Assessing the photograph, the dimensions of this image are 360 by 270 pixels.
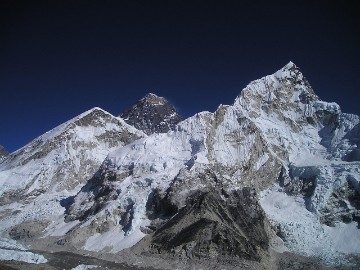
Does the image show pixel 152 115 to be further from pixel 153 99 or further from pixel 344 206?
pixel 344 206

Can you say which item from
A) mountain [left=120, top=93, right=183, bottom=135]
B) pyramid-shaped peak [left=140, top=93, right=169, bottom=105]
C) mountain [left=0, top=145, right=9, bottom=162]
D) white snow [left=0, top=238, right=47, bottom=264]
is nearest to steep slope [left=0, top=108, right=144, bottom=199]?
mountain [left=0, top=145, right=9, bottom=162]

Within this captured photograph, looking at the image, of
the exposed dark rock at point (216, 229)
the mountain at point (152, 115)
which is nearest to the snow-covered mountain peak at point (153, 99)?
the mountain at point (152, 115)

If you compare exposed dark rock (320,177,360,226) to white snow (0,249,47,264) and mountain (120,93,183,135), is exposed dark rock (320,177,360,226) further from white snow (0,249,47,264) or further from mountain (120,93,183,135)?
mountain (120,93,183,135)

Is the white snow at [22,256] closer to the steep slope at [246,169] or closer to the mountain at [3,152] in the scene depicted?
the steep slope at [246,169]

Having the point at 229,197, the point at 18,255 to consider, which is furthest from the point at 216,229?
the point at 18,255

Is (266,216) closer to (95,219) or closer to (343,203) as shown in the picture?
(343,203)

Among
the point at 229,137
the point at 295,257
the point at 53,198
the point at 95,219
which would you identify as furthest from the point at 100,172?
the point at 295,257
